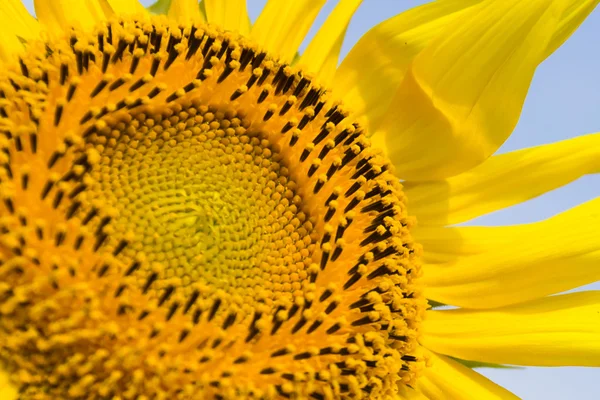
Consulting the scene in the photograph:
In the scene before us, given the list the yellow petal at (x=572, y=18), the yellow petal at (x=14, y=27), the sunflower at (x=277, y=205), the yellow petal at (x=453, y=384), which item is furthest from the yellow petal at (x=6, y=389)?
the yellow petal at (x=572, y=18)

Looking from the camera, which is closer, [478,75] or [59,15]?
[59,15]

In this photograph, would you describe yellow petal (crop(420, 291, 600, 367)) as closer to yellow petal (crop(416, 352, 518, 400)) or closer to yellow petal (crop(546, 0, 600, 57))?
yellow petal (crop(416, 352, 518, 400))

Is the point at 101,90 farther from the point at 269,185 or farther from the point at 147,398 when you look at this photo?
the point at 147,398

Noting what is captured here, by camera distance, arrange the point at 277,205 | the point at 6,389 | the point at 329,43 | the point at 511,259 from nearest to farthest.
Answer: the point at 6,389 < the point at 277,205 < the point at 511,259 < the point at 329,43

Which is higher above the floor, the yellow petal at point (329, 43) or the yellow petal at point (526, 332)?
the yellow petal at point (329, 43)

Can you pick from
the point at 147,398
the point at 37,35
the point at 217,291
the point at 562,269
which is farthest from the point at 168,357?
the point at 562,269

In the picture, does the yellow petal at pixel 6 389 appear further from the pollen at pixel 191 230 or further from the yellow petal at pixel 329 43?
the yellow petal at pixel 329 43

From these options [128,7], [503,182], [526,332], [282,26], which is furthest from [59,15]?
[526,332]

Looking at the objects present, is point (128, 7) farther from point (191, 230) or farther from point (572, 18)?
point (572, 18)
